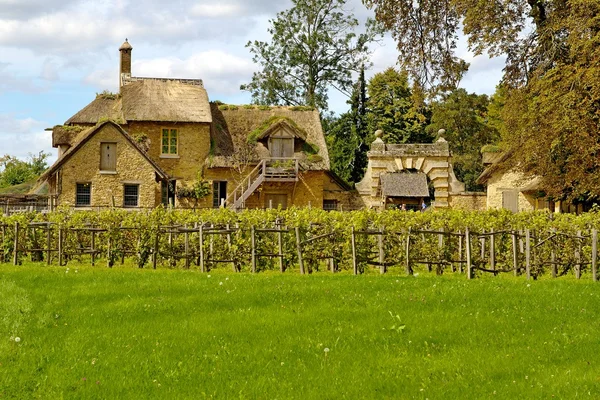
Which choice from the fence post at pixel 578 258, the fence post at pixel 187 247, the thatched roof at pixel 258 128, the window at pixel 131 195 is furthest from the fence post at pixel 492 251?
the window at pixel 131 195

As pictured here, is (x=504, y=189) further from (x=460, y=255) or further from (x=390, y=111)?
(x=460, y=255)

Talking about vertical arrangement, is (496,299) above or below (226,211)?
below

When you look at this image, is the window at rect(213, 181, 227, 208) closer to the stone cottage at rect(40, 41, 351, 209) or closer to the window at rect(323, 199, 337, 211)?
the stone cottage at rect(40, 41, 351, 209)

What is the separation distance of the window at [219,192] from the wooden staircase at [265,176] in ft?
3.42

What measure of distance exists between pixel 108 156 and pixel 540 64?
79.0ft

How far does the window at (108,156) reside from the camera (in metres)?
40.2

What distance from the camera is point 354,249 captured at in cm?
1853

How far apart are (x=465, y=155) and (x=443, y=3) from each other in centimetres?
3138

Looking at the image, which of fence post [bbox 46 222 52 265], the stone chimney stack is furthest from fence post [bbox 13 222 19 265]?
the stone chimney stack

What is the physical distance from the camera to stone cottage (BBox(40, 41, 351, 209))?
40719 mm

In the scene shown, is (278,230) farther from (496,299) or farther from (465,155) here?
(465,155)

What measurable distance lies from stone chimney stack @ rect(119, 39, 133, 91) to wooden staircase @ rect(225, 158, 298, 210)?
1124 cm

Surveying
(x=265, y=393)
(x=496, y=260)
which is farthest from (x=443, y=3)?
(x=265, y=393)

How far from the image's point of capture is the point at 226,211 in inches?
836
